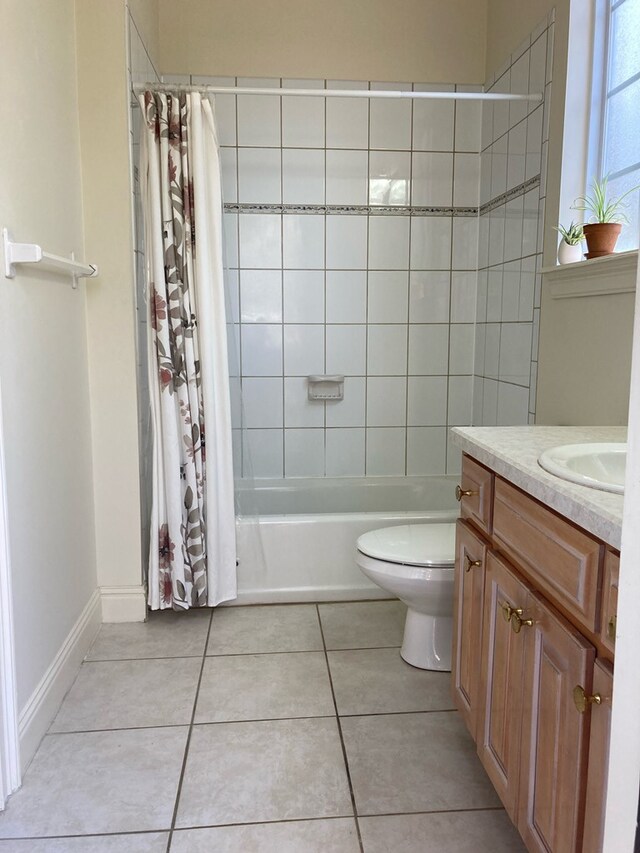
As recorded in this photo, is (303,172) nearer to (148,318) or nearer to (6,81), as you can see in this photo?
(148,318)

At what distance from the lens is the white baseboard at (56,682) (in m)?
1.77

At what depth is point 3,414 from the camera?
64.7 inches

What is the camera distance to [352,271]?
3.38 meters

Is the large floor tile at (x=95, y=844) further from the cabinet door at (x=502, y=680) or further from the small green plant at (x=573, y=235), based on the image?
the small green plant at (x=573, y=235)

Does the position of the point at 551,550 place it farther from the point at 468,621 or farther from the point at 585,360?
the point at 585,360

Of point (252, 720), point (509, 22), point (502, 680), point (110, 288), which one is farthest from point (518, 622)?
point (509, 22)

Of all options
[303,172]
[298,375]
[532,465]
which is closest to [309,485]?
[298,375]

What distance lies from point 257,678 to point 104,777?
0.59 metres

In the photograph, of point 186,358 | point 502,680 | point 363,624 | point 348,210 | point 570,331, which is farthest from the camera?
point 348,210

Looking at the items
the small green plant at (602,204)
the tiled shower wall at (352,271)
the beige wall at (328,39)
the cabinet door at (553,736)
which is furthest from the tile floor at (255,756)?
the beige wall at (328,39)

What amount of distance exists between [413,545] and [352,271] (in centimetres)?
162

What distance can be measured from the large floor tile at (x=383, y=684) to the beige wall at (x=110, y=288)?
0.87 metres

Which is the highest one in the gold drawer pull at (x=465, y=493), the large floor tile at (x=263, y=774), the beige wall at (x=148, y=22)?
the beige wall at (x=148, y=22)

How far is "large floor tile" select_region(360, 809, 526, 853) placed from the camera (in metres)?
1.48
